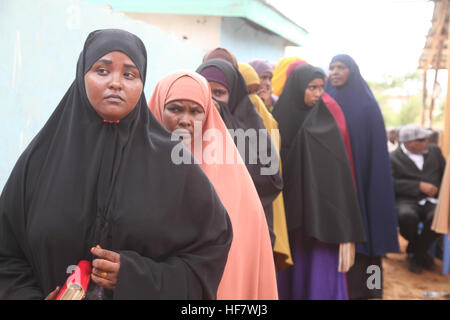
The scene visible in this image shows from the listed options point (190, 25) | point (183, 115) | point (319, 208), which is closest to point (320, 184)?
point (319, 208)

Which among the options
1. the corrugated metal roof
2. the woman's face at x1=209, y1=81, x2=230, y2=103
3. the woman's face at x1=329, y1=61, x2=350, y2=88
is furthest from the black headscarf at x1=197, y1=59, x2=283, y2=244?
the corrugated metal roof

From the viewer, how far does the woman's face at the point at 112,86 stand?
127 centimetres

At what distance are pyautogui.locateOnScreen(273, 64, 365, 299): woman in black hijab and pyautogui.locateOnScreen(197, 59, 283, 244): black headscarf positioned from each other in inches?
19.5

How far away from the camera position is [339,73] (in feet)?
11.7

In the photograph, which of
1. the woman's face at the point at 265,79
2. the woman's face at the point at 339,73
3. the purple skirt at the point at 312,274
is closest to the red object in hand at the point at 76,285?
the purple skirt at the point at 312,274

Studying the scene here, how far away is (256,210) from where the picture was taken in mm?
1795

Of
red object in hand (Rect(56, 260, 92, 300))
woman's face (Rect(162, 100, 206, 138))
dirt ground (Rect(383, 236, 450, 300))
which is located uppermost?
woman's face (Rect(162, 100, 206, 138))

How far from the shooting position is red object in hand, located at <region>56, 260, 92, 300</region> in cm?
107

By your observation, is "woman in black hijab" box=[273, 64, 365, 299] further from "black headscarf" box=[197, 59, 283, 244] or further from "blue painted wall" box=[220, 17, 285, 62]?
"blue painted wall" box=[220, 17, 285, 62]

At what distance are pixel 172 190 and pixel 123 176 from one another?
0.17 metres

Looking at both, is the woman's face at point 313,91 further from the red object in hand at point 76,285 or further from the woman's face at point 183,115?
the red object in hand at point 76,285

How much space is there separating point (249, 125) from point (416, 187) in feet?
12.0

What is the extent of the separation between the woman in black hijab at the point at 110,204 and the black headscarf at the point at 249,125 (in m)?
0.96

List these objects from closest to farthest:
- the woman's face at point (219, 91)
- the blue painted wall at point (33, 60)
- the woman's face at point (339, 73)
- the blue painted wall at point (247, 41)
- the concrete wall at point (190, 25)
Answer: the blue painted wall at point (33, 60) → the woman's face at point (219, 91) → the woman's face at point (339, 73) → the concrete wall at point (190, 25) → the blue painted wall at point (247, 41)
